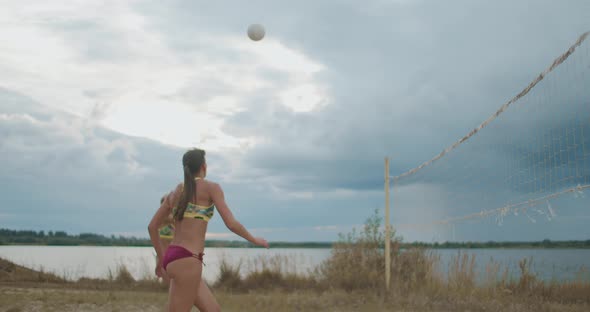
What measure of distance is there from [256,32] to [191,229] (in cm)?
660

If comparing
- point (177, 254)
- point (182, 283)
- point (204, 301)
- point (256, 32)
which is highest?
point (256, 32)

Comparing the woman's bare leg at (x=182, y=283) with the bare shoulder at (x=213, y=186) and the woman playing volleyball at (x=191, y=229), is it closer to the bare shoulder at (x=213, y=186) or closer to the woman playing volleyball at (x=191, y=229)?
the woman playing volleyball at (x=191, y=229)

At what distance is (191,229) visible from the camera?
14.0ft

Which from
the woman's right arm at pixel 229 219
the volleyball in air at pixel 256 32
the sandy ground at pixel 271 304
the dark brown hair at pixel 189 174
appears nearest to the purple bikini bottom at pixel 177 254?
the dark brown hair at pixel 189 174

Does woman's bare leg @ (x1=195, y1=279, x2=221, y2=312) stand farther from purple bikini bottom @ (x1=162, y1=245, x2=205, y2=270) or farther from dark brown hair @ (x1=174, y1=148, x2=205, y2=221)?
dark brown hair @ (x1=174, y1=148, x2=205, y2=221)

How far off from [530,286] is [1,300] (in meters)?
10.6

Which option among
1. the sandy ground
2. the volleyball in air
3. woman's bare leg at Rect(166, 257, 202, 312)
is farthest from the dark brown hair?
the volleyball in air

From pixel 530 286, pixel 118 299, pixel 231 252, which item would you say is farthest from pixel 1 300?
pixel 530 286

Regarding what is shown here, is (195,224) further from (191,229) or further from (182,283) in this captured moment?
(182,283)

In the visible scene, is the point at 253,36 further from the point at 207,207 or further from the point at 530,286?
the point at 530,286

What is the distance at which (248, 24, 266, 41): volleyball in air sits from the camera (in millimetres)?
10148

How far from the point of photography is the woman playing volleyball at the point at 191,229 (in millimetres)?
4172

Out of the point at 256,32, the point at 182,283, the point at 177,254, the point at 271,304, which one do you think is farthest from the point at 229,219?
the point at 256,32

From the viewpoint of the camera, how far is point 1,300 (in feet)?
31.6
